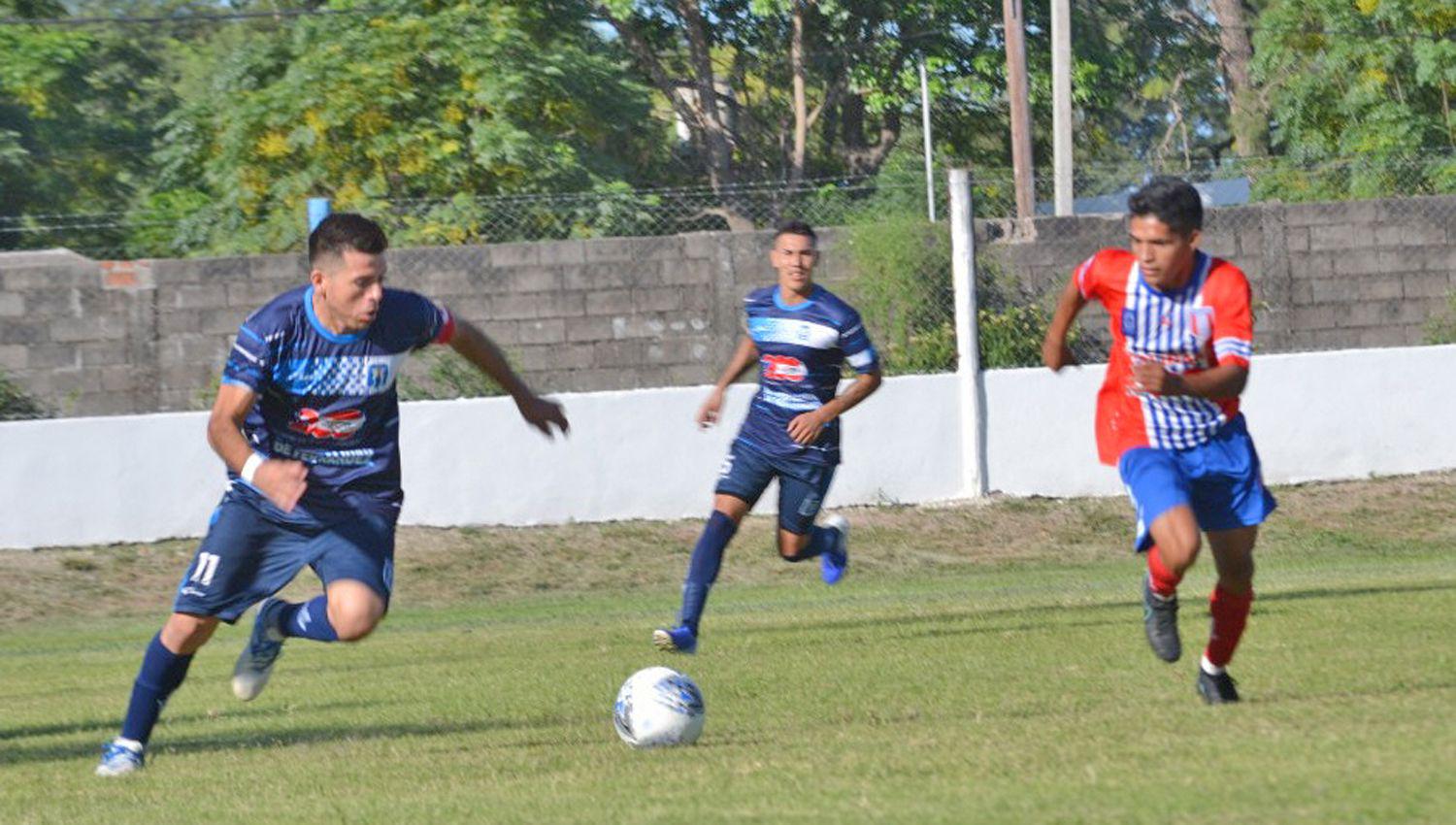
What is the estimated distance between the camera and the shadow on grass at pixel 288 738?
26.1ft

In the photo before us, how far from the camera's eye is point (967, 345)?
56.7 ft

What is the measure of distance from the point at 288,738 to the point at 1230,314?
12.8 feet

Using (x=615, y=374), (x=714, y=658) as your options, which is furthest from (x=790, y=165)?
(x=714, y=658)

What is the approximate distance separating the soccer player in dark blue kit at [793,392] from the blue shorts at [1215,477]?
124 inches

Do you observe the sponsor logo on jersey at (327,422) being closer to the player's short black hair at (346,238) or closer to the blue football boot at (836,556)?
the player's short black hair at (346,238)

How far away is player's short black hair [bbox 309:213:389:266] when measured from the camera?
23.2ft

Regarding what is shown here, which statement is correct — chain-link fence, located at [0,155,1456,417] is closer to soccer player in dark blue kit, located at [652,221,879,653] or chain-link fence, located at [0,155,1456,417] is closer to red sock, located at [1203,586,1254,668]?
soccer player in dark blue kit, located at [652,221,879,653]

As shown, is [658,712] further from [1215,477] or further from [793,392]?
[793,392]

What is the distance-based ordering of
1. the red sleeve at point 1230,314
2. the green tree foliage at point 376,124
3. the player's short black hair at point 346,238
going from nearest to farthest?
the player's short black hair at point 346,238, the red sleeve at point 1230,314, the green tree foliage at point 376,124

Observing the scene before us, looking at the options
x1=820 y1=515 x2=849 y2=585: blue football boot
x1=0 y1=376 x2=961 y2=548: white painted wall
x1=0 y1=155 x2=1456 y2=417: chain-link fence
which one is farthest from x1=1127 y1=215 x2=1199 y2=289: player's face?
x1=0 y1=155 x2=1456 y2=417: chain-link fence

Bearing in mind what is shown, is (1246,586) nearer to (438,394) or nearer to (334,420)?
(334,420)

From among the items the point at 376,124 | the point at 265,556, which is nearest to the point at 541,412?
the point at 265,556

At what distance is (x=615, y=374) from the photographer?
18328 mm

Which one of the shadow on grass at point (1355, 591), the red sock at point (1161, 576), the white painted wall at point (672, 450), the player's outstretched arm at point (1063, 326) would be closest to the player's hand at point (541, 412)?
the player's outstretched arm at point (1063, 326)
